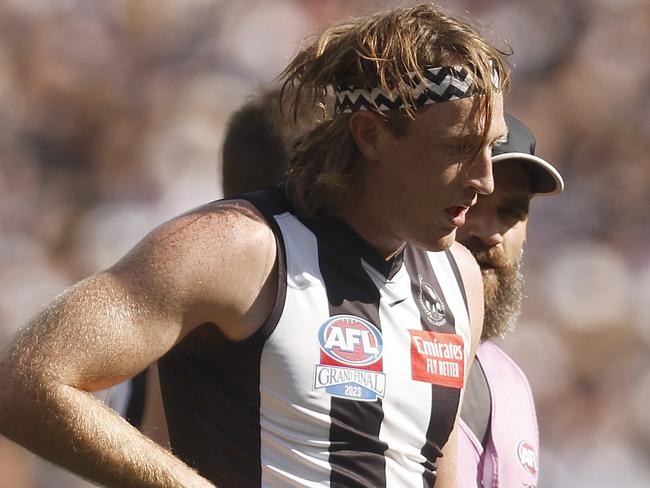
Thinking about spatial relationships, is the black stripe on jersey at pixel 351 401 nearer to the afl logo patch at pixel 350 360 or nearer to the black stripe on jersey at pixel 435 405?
the afl logo patch at pixel 350 360

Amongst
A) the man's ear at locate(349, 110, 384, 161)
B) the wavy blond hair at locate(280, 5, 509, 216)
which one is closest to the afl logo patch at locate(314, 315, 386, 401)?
the wavy blond hair at locate(280, 5, 509, 216)

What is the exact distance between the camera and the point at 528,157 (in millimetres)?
3031

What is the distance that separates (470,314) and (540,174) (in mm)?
631

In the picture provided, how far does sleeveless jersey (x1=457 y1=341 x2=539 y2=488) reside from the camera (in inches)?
114

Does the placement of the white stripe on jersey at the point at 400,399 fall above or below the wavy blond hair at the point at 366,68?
below

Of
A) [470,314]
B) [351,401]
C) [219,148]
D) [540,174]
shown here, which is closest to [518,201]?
[540,174]

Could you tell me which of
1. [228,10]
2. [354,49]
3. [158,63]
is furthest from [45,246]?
[354,49]

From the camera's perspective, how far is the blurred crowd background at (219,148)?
5.42 meters

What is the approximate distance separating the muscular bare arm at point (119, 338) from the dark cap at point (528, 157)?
102 cm

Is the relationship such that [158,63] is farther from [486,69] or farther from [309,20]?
[486,69]

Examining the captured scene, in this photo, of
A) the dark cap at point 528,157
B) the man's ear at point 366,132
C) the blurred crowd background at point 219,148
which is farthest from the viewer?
the blurred crowd background at point 219,148

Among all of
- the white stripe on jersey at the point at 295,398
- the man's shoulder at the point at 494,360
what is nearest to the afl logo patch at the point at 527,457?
the man's shoulder at the point at 494,360

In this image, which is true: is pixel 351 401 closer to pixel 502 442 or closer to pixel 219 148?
pixel 502 442

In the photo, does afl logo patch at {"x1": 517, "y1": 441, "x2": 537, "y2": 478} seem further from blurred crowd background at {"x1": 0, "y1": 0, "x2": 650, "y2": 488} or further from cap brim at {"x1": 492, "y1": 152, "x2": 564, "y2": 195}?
blurred crowd background at {"x1": 0, "y1": 0, "x2": 650, "y2": 488}
